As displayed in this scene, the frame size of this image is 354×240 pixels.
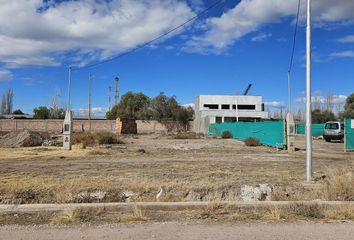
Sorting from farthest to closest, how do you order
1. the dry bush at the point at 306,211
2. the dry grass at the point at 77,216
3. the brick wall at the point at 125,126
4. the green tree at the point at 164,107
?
the green tree at the point at 164,107 → the brick wall at the point at 125,126 → the dry bush at the point at 306,211 → the dry grass at the point at 77,216

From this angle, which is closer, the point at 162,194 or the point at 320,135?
the point at 162,194

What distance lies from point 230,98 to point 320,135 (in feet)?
198

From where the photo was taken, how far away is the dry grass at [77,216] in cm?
714

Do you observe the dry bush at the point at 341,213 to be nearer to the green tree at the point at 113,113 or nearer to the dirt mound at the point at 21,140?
the dirt mound at the point at 21,140

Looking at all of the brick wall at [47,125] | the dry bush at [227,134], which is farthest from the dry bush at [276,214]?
the brick wall at [47,125]

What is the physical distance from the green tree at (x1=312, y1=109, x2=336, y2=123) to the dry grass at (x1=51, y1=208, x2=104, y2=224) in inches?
3755

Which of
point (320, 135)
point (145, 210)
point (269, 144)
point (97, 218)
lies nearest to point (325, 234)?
point (145, 210)

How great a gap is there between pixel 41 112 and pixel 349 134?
106 m

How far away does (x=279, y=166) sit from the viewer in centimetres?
1631

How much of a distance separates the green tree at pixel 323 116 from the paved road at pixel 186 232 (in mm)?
95098

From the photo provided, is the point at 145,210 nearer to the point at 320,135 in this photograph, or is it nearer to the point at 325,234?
the point at 325,234

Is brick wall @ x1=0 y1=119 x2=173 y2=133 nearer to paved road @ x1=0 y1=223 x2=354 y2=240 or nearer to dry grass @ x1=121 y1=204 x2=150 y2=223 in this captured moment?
dry grass @ x1=121 y1=204 x2=150 y2=223

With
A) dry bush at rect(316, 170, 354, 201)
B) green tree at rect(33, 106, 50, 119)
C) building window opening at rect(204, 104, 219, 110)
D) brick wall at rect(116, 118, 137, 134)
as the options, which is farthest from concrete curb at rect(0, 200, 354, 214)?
green tree at rect(33, 106, 50, 119)

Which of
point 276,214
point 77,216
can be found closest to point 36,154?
point 77,216
